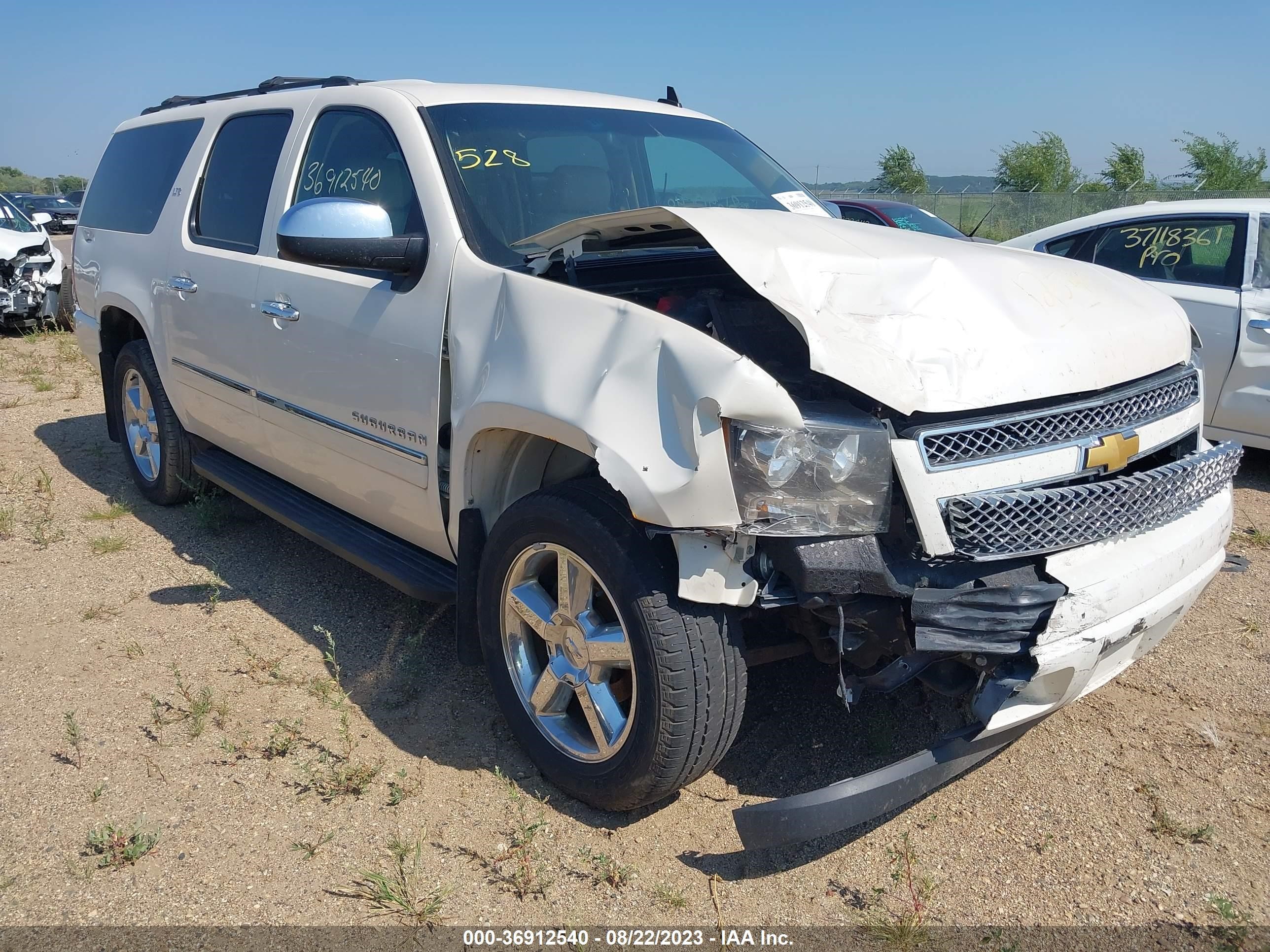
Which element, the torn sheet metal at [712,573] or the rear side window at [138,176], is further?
the rear side window at [138,176]

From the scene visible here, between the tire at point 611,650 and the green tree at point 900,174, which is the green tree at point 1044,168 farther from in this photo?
the tire at point 611,650

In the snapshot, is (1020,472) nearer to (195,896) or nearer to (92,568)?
(195,896)

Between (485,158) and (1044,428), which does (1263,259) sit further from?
(485,158)

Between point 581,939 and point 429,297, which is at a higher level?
point 429,297

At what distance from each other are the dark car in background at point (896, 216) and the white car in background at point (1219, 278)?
5.24 meters

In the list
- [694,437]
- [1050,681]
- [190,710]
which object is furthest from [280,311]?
[1050,681]

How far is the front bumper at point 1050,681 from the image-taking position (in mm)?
2279

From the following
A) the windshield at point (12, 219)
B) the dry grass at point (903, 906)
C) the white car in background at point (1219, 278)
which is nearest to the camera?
the dry grass at point (903, 906)

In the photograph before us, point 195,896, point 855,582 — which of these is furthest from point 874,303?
point 195,896

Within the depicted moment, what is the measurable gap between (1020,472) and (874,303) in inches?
21.1

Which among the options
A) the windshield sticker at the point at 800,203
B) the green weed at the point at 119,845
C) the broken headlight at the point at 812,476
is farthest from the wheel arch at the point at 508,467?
the windshield sticker at the point at 800,203

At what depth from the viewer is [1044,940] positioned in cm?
236

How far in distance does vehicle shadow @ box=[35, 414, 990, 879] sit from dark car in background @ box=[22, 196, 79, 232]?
32.5 metres

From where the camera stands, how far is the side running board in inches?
131
